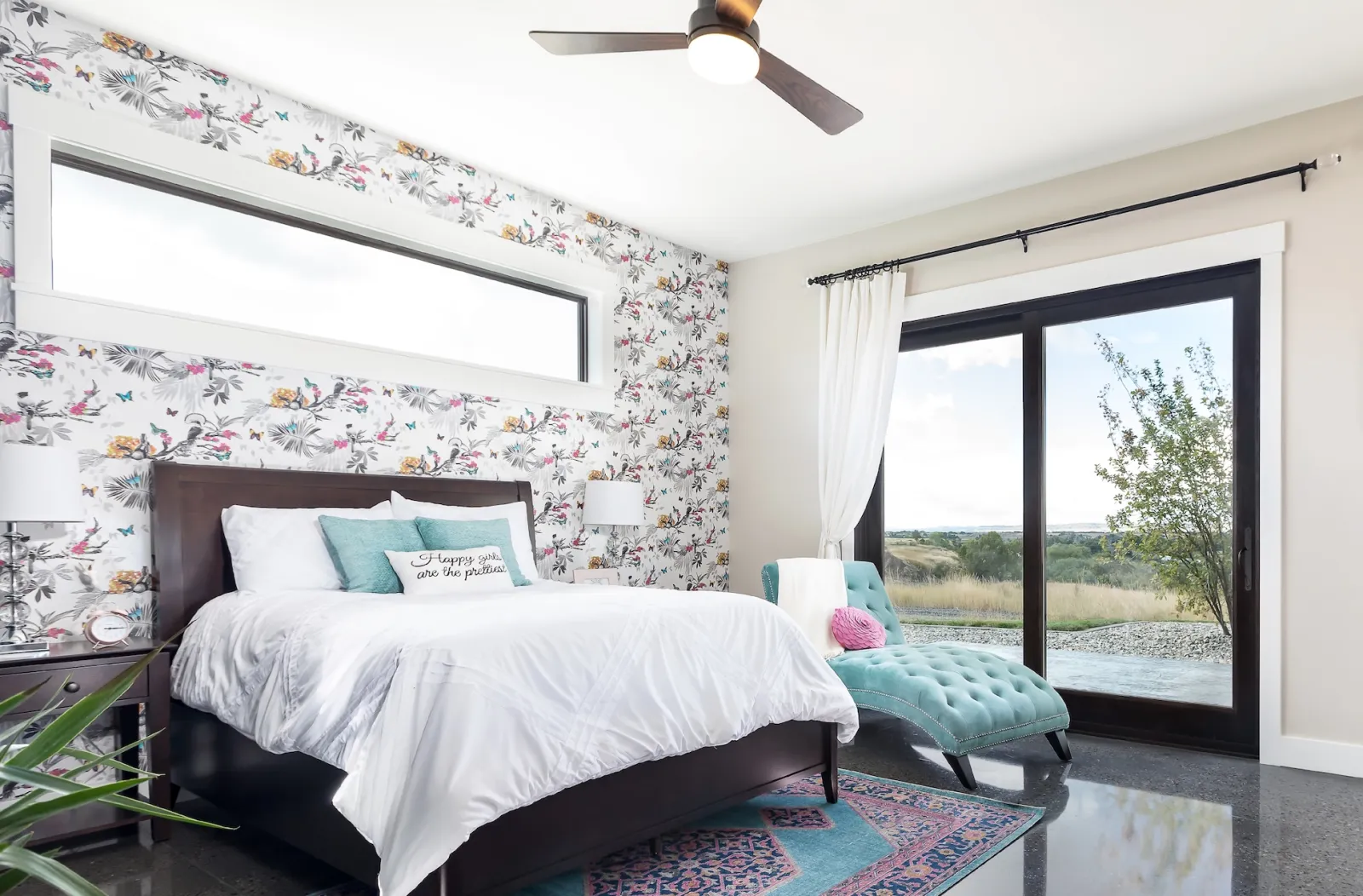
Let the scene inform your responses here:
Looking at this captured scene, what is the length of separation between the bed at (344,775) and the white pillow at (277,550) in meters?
0.10

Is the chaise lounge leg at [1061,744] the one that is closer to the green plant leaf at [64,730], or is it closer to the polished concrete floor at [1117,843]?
the polished concrete floor at [1117,843]

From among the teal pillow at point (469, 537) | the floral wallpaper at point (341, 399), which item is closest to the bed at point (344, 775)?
the floral wallpaper at point (341, 399)

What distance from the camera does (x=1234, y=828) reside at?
2.80 meters

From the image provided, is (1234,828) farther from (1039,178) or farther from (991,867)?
(1039,178)

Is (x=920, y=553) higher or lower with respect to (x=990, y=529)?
lower

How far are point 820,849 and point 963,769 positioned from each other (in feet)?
2.84

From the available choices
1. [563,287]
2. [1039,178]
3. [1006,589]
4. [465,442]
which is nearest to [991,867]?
[1006,589]

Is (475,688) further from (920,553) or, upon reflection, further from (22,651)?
(920,553)

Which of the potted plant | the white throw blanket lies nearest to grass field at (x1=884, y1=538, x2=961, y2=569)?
the white throw blanket

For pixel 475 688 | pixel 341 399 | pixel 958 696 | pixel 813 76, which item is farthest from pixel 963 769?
pixel 341 399

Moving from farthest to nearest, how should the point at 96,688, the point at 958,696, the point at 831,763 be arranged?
the point at 958,696 → the point at 831,763 → the point at 96,688

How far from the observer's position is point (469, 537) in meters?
3.57

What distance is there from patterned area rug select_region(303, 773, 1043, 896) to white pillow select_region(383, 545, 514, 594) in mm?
1114

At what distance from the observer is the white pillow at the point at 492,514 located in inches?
144
